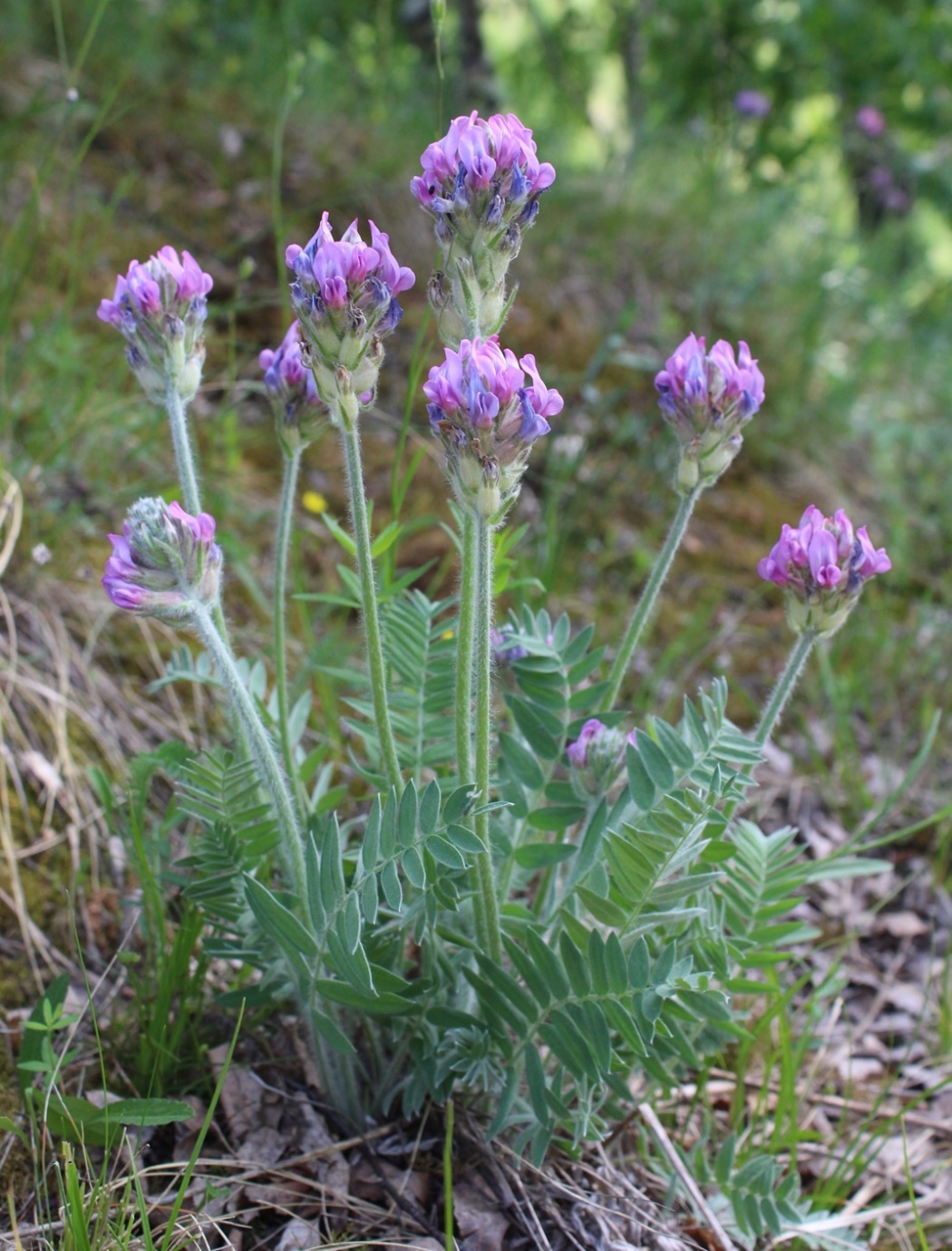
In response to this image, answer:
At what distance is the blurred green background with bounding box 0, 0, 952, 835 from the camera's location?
2914 mm

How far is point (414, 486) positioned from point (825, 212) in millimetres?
4111

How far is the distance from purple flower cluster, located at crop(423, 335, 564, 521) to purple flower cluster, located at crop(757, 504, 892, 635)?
43 centimetres

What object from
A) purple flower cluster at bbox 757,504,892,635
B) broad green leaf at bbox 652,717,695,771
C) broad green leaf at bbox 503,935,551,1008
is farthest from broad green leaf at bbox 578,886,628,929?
purple flower cluster at bbox 757,504,892,635

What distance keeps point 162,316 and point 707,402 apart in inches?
30.1

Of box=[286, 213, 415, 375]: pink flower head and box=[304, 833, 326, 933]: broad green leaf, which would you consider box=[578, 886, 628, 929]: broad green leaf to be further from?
box=[286, 213, 415, 375]: pink flower head

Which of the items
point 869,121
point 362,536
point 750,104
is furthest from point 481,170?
point 869,121

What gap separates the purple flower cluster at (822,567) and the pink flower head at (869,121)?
5.07m

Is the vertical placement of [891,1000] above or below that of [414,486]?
below

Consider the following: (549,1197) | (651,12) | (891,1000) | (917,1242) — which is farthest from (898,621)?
(651,12)

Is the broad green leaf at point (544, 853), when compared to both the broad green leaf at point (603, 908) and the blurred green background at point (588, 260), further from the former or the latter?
the blurred green background at point (588, 260)

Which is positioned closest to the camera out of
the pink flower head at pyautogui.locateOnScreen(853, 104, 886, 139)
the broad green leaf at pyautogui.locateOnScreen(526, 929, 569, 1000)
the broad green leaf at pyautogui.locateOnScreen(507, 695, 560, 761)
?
the broad green leaf at pyautogui.locateOnScreen(526, 929, 569, 1000)

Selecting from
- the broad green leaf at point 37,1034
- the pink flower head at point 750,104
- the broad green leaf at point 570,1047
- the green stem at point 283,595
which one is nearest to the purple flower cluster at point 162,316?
the green stem at point 283,595

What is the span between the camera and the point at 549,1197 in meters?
1.54

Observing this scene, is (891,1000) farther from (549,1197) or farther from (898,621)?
(898,621)
